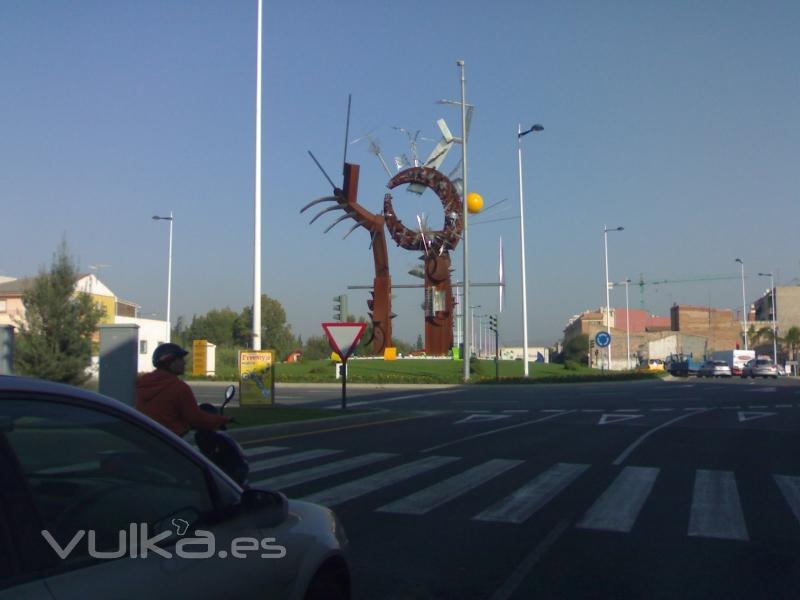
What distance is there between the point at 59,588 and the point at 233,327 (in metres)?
101

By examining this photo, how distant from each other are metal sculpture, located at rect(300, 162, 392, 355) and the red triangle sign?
28.2 metres

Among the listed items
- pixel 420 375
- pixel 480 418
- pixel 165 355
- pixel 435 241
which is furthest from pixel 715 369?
pixel 165 355

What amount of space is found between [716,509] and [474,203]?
1645 inches

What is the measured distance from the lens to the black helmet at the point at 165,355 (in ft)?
20.4

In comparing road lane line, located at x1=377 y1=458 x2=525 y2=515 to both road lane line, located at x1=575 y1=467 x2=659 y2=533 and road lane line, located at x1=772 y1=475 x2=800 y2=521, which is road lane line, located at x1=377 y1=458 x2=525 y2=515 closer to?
road lane line, located at x1=575 y1=467 x2=659 y2=533

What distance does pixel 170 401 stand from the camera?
5.94 metres

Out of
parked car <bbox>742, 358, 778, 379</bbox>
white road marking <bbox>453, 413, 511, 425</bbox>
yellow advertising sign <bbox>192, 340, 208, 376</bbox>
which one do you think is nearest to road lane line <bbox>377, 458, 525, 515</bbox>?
white road marking <bbox>453, 413, 511, 425</bbox>

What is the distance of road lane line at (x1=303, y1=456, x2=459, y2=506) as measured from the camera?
Result: 902 centimetres

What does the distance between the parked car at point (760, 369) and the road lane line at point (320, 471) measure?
187 ft

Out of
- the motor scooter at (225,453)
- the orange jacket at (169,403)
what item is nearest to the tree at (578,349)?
the orange jacket at (169,403)

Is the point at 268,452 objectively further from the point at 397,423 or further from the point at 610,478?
the point at 397,423

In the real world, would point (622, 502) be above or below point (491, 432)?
below

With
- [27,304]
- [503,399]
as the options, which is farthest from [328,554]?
[503,399]

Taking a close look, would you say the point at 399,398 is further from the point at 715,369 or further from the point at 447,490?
the point at 715,369
